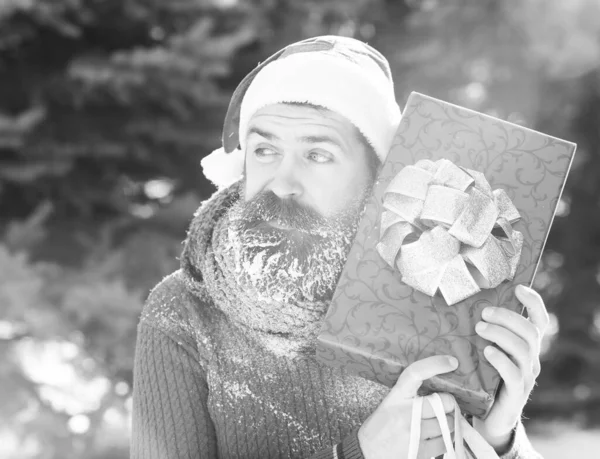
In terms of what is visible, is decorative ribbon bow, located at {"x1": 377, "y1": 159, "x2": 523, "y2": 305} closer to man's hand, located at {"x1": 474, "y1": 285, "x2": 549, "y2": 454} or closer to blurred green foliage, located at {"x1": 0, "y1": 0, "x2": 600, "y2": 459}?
man's hand, located at {"x1": 474, "y1": 285, "x2": 549, "y2": 454}

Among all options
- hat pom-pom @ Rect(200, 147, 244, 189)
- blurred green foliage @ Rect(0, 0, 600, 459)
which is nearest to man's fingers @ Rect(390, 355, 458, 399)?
hat pom-pom @ Rect(200, 147, 244, 189)

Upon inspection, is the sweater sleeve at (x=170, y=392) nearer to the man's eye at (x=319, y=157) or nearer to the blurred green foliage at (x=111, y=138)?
the man's eye at (x=319, y=157)

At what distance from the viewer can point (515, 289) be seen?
3.01 feet

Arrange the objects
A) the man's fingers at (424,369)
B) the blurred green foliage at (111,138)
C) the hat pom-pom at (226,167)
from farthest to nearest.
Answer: the blurred green foliage at (111,138), the hat pom-pom at (226,167), the man's fingers at (424,369)

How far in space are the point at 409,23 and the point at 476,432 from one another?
7.13 feet

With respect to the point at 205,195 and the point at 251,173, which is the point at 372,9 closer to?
the point at 205,195

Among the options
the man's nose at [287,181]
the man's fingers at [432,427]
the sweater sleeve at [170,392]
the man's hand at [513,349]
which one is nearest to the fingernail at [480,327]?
the man's hand at [513,349]

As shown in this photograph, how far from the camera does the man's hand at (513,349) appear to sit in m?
0.88

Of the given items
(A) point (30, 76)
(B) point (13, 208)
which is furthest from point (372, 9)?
(B) point (13, 208)

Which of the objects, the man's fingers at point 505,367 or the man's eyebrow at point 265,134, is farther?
the man's eyebrow at point 265,134

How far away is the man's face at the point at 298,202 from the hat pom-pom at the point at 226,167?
10 centimetres

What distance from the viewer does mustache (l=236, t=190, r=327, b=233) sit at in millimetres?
1057

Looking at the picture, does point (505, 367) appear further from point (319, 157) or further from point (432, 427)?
point (319, 157)

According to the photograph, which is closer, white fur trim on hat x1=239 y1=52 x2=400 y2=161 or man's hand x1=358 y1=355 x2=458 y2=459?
man's hand x1=358 y1=355 x2=458 y2=459
